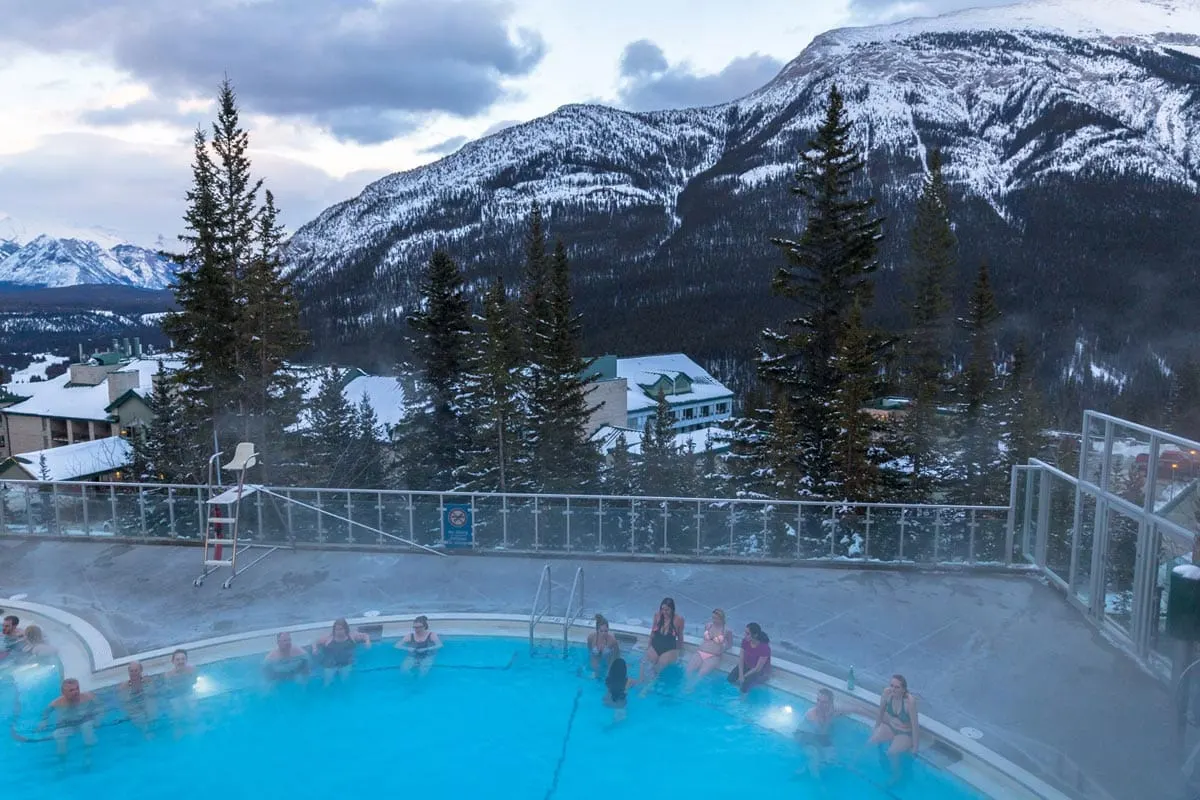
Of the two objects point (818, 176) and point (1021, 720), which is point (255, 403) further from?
point (1021, 720)

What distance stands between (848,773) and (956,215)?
122m

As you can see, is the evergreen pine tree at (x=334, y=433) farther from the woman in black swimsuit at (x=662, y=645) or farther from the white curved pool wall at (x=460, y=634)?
Answer: the woman in black swimsuit at (x=662, y=645)

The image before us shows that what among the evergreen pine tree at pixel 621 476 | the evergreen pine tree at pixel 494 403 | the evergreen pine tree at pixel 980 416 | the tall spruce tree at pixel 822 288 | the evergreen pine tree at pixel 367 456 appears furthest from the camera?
the evergreen pine tree at pixel 367 456

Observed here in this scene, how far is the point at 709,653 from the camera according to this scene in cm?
885

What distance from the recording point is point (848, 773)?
7.50 metres

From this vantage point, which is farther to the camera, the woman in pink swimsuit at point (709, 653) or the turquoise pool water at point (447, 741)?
the woman in pink swimsuit at point (709, 653)

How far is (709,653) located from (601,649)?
126 cm

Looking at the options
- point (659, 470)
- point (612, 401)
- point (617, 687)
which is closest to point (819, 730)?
point (617, 687)

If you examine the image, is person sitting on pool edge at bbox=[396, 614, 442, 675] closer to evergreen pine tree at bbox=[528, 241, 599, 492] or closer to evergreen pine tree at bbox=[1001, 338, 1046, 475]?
evergreen pine tree at bbox=[528, 241, 599, 492]

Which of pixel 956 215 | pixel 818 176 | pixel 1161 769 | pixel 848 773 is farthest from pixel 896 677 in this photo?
pixel 956 215

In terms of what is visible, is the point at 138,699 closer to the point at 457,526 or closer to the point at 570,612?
the point at 457,526

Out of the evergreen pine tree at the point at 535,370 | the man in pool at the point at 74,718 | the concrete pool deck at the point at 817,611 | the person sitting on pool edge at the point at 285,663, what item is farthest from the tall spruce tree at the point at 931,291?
the man in pool at the point at 74,718

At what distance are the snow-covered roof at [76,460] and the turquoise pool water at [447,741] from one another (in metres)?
36.7

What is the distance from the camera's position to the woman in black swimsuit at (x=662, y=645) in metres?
8.91
